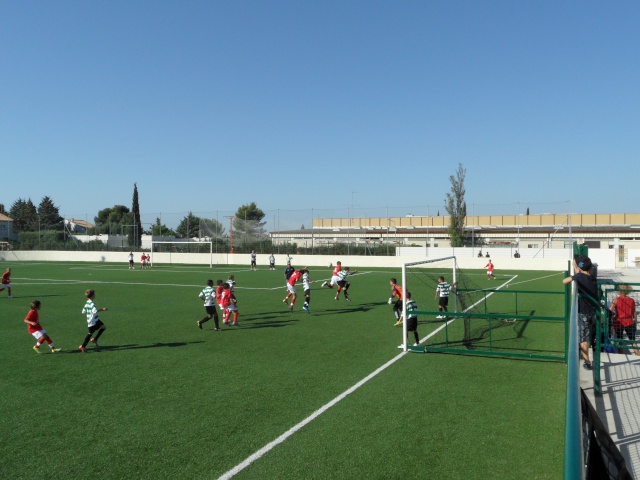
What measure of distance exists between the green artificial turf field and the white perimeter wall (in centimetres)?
2947

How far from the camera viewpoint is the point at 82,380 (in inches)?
363

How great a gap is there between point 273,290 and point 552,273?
22665 mm

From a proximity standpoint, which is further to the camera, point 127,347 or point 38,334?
point 127,347

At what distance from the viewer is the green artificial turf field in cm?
566

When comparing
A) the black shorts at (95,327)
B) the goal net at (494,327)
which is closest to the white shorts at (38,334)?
the black shorts at (95,327)

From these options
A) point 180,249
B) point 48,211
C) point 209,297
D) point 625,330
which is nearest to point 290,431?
point 625,330

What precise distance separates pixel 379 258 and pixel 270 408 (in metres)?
39.7

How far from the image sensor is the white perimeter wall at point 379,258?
41.4 metres

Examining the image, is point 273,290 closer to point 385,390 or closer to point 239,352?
point 239,352

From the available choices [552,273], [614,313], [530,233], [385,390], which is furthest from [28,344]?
[530,233]

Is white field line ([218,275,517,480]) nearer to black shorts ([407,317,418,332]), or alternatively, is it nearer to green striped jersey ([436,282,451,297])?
black shorts ([407,317,418,332])

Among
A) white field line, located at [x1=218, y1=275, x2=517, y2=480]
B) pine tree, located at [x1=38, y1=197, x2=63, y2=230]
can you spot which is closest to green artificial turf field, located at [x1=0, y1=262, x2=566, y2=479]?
white field line, located at [x1=218, y1=275, x2=517, y2=480]

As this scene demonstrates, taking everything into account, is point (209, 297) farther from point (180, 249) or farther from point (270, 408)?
point (180, 249)

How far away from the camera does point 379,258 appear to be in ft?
153
